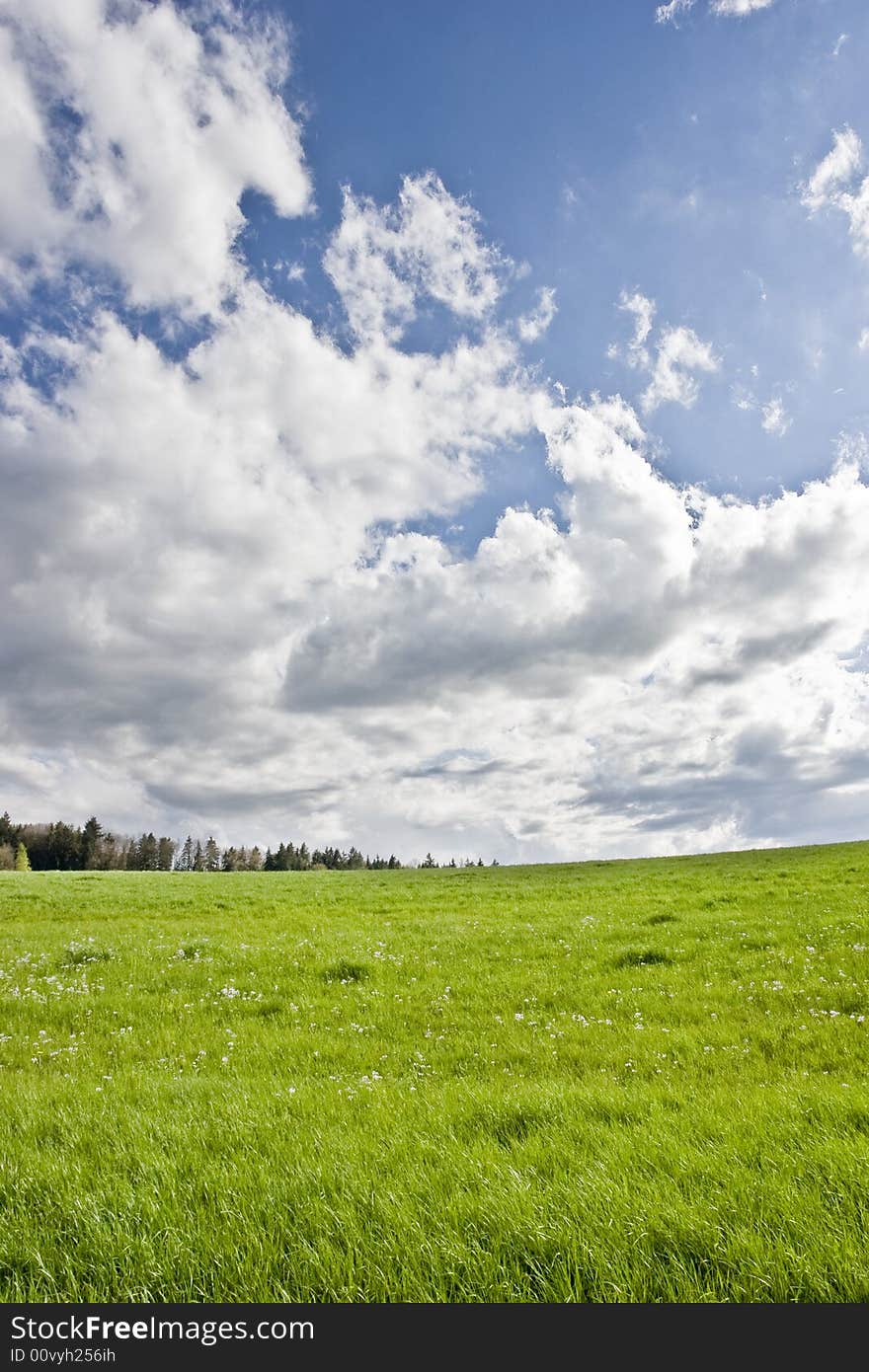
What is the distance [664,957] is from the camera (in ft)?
51.1

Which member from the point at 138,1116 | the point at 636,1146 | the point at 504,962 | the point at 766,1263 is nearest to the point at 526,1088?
the point at 636,1146

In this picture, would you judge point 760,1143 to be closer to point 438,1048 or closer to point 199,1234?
point 199,1234

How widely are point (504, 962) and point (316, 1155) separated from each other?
36.4 ft

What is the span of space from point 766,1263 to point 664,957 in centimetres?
1261

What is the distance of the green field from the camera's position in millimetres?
4102

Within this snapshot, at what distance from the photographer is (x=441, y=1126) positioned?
20.8 ft

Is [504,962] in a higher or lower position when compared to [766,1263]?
lower

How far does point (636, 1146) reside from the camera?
5.58m

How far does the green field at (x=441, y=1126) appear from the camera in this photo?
410 cm
